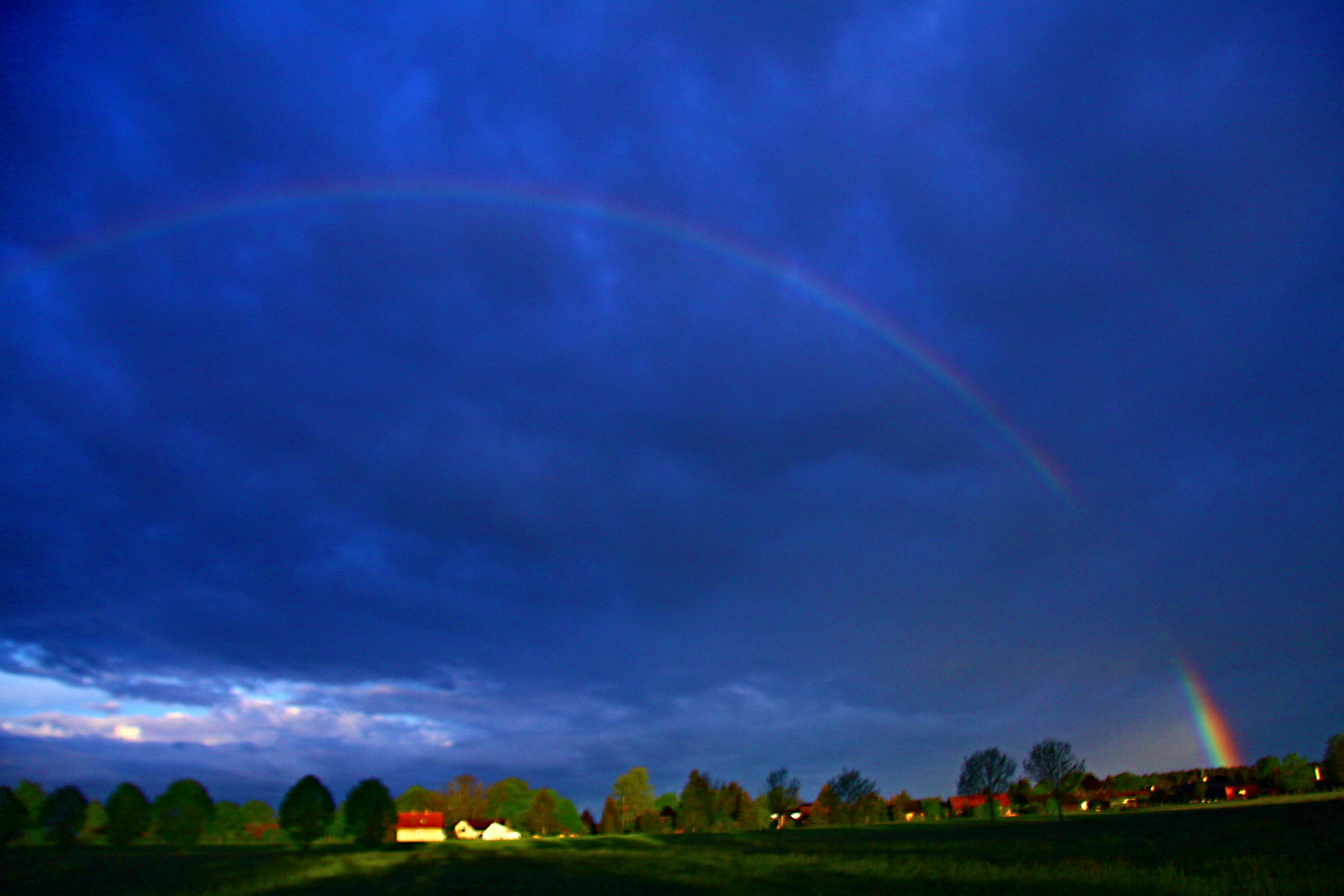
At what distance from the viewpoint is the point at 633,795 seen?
534 ft

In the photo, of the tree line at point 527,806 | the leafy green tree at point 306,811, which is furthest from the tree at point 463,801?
the leafy green tree at point 306,811

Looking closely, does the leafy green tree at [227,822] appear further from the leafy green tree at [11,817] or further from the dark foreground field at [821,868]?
the dark foreground field at [821,868]

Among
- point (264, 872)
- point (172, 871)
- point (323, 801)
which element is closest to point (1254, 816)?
point (264, 872)

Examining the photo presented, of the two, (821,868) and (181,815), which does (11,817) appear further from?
(821,868)

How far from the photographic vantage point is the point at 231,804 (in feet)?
473

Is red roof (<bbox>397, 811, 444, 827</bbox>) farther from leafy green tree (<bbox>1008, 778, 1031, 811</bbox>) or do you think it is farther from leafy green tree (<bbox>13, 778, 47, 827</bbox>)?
leafy green tree (<bbox>1008, 778, 1031, 811</bbox>)

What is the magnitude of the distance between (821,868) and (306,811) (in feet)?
285

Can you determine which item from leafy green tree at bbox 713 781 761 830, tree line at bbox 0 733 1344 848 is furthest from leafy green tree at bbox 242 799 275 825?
leafy green tree at bbox 713 781 761 830

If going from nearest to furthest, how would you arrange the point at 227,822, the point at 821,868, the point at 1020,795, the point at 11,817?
1. the point at 821,868
2. the point at 11,817
3. the point at 227,822
4. the point at 1020,795

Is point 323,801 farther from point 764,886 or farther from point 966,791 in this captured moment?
point 966,791

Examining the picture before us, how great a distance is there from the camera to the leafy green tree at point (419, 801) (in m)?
180

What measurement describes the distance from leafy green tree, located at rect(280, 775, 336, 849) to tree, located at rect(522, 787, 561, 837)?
5572 centimetres

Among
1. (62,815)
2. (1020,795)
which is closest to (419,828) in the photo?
(62,815)

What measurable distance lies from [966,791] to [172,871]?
427ft
